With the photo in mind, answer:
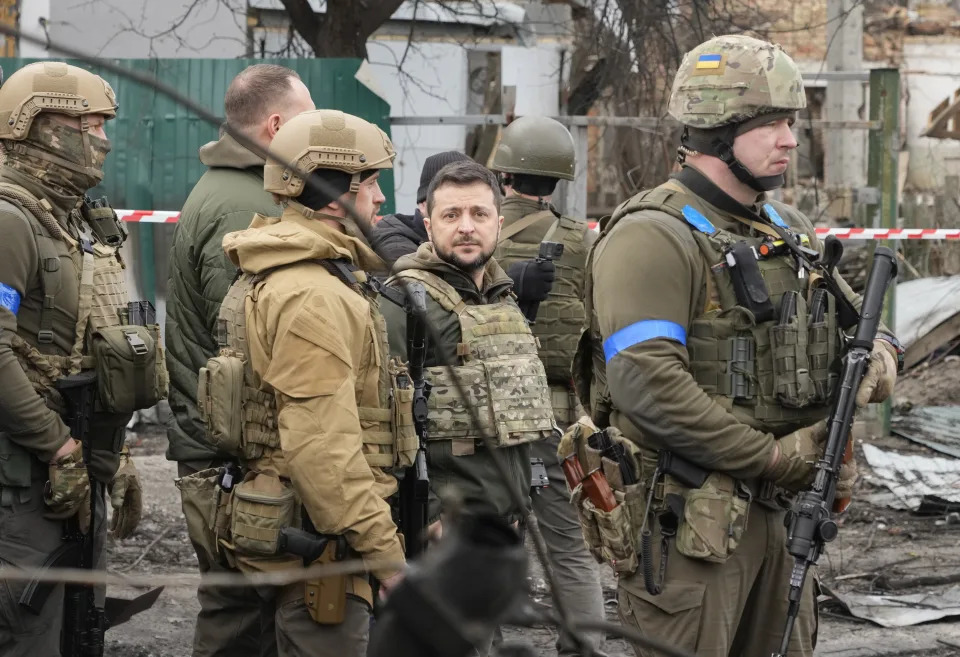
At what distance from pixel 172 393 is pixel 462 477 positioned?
4.05 feet

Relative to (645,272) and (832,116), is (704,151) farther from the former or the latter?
(832,116)

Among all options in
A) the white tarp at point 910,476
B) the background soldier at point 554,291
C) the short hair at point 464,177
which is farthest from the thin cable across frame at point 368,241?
the white tarp at point 910,476

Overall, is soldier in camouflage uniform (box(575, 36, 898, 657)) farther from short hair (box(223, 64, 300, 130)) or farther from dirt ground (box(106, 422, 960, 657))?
dirt ground (box(106, 422, 960, 657))

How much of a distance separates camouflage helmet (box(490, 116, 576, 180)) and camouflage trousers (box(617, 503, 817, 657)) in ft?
8.36

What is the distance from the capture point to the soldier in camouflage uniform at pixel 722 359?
11.0 feet

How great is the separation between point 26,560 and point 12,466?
30 cm

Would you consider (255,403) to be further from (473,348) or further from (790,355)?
(790,355)

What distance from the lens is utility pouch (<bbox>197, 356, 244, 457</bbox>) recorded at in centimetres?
334

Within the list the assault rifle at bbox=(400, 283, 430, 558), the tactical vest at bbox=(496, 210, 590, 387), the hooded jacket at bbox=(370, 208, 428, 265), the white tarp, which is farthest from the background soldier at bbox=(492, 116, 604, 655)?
the white tarp

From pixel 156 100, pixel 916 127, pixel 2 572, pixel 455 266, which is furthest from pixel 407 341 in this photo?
pixel 916 127

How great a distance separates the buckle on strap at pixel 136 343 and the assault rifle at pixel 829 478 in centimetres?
210

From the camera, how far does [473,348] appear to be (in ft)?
13.1

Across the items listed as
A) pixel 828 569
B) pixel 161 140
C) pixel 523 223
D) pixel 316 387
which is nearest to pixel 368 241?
pixel 316 387

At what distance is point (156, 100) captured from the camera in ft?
29.6
